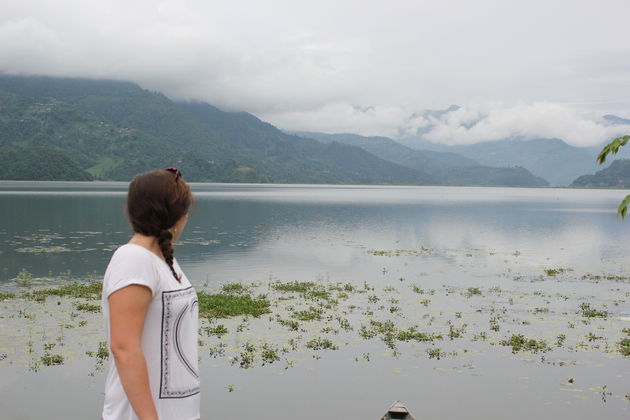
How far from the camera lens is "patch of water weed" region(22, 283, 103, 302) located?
81.4 feet

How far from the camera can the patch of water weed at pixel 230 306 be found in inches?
873

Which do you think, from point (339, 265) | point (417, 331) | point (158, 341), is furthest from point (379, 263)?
point (158, 341)

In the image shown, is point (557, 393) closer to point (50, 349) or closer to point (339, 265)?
point (50, 349)

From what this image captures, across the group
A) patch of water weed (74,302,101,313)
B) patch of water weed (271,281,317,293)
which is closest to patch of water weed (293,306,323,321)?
patch of water weed (271,281,317,293)

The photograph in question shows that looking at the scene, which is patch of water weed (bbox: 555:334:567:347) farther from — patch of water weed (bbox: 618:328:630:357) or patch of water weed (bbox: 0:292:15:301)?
patch of water weed (bbox: 0:292:15:301)

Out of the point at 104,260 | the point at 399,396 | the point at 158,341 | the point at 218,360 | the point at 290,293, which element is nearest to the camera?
the point at 158,341

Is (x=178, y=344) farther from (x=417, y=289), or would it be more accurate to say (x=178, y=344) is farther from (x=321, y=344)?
(x=417, y=289)

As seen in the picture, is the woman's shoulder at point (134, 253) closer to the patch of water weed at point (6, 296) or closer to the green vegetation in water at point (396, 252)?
the patch of water weed at point (6, 296)

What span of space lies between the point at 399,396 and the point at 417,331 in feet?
20.2

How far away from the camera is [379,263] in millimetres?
40781

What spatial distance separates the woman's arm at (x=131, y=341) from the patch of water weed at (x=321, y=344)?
14855 millimetres

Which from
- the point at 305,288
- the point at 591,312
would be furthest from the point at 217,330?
the point at 591,312

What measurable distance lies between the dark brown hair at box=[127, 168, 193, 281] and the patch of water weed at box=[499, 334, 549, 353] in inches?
681

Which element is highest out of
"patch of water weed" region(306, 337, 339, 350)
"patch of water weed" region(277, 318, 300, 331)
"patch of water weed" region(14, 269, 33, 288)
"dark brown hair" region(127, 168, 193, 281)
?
"dark brown hair" region(127, 168, 193, 281)
